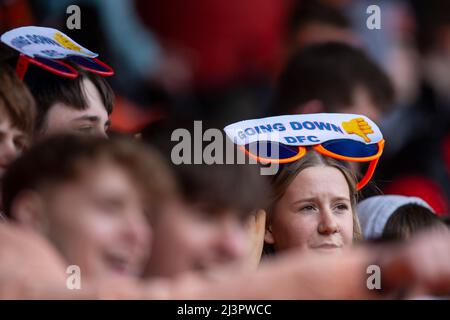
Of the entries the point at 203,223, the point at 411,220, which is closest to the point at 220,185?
the point at 203,223

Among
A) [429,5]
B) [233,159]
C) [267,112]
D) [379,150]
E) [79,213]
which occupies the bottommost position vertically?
[79,213]

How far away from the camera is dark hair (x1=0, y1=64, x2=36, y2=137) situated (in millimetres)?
1721

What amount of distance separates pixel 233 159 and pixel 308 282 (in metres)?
0.74

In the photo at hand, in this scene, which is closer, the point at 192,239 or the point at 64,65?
the point at 192,239

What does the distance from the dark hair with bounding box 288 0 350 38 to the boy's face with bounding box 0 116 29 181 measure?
40.1 inches

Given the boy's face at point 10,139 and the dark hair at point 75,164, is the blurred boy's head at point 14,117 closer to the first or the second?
the boy's face at point 10,139

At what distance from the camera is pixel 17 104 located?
1731 mm

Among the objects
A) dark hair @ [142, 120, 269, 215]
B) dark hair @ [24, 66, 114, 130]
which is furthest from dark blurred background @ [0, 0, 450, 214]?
dark hair @ [142, 120, 269, 215]

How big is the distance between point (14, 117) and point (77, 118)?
201mm

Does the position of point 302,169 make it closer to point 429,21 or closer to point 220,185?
point 220,185

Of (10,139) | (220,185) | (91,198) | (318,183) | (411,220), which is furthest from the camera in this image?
(411,220)
